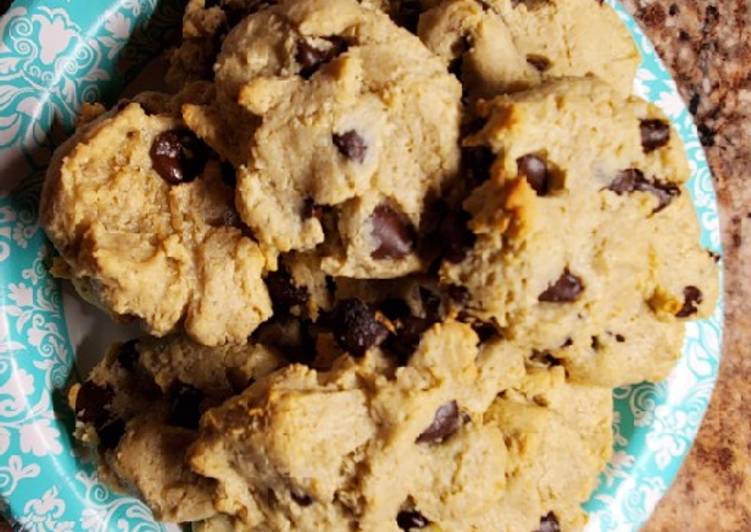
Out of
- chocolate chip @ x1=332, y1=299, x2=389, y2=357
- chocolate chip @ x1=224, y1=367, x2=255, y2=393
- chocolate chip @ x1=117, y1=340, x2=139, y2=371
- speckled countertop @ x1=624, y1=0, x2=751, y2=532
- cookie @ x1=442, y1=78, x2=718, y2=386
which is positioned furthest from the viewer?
speckled countertop @ x1=624, y1=0, x2=751, y2=532

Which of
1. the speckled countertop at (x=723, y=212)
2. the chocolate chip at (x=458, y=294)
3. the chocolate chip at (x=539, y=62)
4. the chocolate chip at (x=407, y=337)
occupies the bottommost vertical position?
the speckled countertop at (x=723, y=212)

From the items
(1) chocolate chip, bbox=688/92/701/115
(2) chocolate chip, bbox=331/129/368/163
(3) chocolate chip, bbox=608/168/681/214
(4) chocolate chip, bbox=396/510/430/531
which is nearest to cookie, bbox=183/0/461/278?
(2) chocolate chip, bbox=331/129/368/163

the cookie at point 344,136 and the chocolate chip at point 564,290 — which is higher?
the cookie at point 344,136

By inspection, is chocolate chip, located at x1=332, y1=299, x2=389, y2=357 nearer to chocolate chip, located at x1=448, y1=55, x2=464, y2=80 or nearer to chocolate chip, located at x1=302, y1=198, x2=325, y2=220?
chocolate chip, located at x1=302, y1=198, x2=325, y2=220

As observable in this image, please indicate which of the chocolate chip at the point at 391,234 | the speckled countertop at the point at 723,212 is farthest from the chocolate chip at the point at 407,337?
the speckled countertop at the point at 723,212

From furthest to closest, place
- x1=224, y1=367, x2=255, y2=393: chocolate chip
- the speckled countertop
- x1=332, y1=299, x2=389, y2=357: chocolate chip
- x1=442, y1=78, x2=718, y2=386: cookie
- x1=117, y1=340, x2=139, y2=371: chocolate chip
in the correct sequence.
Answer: the speckled countertop → x1=117, y1=340, x2=139, y2=371: chocolate chip → x1=224, y1=367, x2=255, y2=393: chocolate chip → x1=332, y1=299, x2=389, y2=357: chocolate chip → x1=442, y1=78, x2=718, y2=386: cookie

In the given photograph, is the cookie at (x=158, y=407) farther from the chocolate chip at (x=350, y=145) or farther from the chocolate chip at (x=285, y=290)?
the chocolate chip at (x=350, y=145)

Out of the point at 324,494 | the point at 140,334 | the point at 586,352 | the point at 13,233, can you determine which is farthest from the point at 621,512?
the point at 13,233
